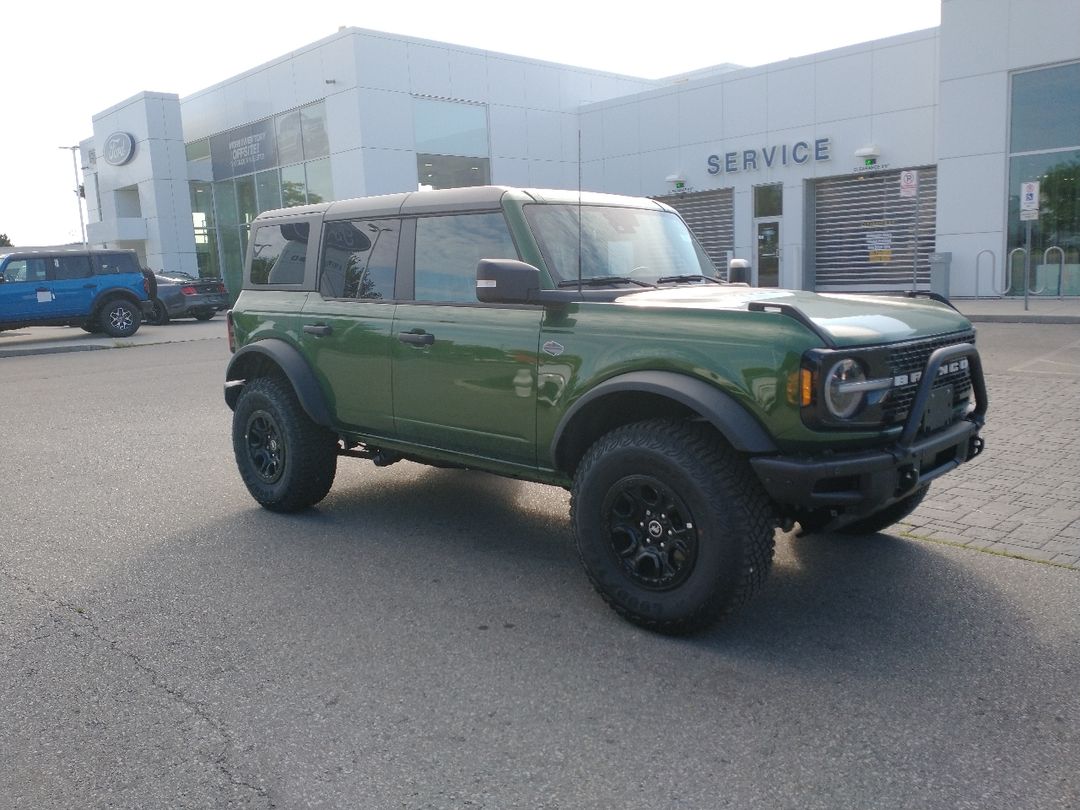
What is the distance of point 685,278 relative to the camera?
5008 millimetres

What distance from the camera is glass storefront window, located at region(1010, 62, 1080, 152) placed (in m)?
19.4

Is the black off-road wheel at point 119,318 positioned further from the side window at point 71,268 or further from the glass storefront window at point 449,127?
the glass storefront window at point 449,127

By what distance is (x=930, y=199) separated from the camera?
2295 centimetres

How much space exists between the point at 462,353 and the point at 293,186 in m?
28.5

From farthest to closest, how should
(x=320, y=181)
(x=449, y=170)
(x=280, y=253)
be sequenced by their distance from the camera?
(x=449, y=170), (x=320, y=181), (x=280, y=253)

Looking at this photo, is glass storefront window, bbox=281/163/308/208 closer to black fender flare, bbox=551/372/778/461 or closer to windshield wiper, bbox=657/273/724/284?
windshield wiper, bbox=657/273/724/284

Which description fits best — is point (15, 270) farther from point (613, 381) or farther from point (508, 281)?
point (613, 381)

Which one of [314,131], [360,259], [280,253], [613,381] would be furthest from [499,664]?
[314,131]

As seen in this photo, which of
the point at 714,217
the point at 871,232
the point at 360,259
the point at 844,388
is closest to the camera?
the point at 844,388

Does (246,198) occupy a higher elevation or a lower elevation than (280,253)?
higher

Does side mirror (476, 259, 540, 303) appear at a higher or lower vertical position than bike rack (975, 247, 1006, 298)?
higher

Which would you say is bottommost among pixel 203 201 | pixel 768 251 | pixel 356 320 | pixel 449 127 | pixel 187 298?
pixel 187 298

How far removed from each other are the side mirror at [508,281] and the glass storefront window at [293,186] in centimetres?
2777

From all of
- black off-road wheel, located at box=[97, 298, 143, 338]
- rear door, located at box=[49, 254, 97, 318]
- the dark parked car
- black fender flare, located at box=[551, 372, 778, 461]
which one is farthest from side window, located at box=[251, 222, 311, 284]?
the dark parked car
